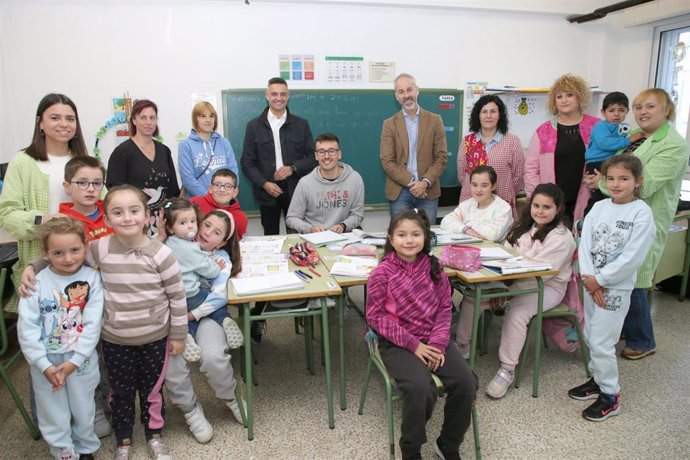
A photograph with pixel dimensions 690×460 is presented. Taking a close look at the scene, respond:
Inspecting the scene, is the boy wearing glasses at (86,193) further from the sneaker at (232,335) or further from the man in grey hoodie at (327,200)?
the man in grey hoodie at (327,200)

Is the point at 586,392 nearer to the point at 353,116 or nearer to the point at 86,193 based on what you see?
the point at 86,193

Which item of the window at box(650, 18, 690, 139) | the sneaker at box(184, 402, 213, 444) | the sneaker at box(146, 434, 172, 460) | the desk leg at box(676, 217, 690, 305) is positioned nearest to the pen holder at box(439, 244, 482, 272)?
the sneaker at box(184, 402, 213, 444)

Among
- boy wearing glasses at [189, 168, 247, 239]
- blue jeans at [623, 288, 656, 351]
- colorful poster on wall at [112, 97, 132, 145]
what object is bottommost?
blue jeans at [623, 288, 656, 351]

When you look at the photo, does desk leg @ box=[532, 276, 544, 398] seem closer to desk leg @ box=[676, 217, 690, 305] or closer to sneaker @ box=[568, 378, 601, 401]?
sneaker @ box=[568, 378, 601, 401]

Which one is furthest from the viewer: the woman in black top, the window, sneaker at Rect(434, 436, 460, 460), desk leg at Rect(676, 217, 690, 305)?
the window

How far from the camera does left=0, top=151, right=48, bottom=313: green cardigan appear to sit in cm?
209

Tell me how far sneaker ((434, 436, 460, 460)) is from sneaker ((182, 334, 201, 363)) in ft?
3.66

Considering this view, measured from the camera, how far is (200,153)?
10.9ft

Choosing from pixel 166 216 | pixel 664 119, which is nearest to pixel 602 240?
pixel 664 119

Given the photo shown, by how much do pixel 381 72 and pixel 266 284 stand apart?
3.03 metres

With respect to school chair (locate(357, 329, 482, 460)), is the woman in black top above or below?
above

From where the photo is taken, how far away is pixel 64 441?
1.86 meters

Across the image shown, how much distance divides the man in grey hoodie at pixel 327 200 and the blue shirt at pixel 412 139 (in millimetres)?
723

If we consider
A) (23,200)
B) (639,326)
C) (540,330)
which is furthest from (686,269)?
(23,200)
